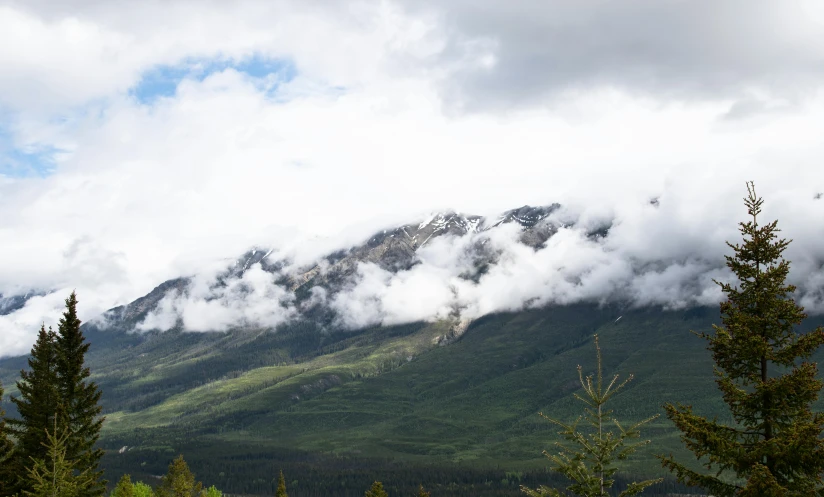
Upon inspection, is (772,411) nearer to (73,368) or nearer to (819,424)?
(819,424)

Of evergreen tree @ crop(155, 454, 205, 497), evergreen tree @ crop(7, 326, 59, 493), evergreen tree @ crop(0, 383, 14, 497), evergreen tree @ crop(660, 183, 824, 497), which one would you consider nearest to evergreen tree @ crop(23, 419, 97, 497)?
evergreen tree @ crop(0, 383, 14, 497)

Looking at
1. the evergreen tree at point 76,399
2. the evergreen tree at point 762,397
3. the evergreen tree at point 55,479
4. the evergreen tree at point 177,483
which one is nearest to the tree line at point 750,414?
the evergreen tree at point 762,397

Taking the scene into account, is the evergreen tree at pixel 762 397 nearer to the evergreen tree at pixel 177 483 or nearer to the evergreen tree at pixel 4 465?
the evergreen tree at pixel 4 465

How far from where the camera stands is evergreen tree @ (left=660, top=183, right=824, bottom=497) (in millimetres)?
26031

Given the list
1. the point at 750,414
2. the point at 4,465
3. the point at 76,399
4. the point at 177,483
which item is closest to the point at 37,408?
the point at 76,399

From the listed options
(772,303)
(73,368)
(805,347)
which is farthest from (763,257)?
(73,368)

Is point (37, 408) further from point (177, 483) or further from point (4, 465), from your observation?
point (177, 483)

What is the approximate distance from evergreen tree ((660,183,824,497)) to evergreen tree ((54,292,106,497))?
40.1 m

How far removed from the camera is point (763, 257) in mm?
29000

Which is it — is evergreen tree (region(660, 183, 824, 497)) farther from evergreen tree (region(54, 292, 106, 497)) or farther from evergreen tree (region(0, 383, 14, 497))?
evergreen tree (region(0, 383, 14, 497))

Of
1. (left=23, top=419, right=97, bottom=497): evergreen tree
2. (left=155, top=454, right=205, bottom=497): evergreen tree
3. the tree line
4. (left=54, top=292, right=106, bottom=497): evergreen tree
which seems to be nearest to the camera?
the tree line

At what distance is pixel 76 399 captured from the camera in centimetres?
4878

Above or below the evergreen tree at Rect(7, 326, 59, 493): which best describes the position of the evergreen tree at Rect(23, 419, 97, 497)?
below

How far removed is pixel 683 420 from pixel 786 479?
4884 mm
